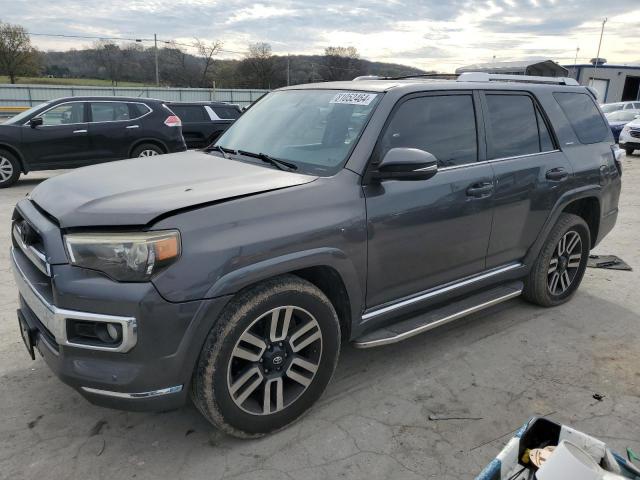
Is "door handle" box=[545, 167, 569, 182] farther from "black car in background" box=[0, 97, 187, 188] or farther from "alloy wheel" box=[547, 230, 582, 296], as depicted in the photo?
"black car in background" box=[0, 97, 187, 188]

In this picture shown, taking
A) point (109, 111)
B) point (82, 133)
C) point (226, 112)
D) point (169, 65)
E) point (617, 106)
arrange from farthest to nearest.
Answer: point (169, 65) → point (617, 106) → point (226, 112) → point (109, 111) → point (82, 133)

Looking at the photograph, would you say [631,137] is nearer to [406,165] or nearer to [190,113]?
[190,113]

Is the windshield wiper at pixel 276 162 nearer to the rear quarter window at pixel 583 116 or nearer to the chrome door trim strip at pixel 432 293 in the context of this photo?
the chrome door trim strip at pixel 432 293

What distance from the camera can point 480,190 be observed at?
354 cm

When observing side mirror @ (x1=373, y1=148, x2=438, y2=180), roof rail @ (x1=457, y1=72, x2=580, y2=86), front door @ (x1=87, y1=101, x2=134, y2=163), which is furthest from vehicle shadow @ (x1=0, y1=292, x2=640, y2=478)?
front door @ (x1=87, y1=101, x2=134, y2=163)

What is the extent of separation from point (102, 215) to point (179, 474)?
4.23ft

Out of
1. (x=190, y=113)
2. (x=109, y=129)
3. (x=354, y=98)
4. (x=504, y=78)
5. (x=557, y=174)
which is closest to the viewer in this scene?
(x=354, y=98)

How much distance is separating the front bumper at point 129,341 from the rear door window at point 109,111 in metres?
9.27

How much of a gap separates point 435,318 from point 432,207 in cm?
73

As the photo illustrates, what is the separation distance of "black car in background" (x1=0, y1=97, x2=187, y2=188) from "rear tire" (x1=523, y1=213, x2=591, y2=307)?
8880mm

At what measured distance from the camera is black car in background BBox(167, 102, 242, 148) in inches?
536

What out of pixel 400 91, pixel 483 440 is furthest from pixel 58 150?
pixel 483 440

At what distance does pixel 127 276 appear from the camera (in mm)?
2275

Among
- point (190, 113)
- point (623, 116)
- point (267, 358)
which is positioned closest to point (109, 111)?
point (190, 113)
